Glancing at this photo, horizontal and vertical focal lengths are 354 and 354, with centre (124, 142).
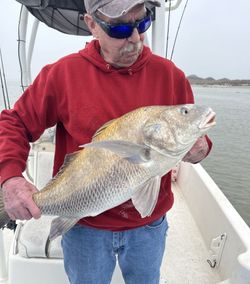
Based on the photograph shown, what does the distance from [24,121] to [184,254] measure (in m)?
2.29

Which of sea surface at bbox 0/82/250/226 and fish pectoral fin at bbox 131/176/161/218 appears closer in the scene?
fish pectoral fin at bbox 131/176/161/218

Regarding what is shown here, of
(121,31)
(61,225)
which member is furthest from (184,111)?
(61,225)

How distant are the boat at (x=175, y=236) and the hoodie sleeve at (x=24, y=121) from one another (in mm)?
1002

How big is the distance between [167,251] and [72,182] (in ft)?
7.02

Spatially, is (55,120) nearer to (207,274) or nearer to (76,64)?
(76,64)

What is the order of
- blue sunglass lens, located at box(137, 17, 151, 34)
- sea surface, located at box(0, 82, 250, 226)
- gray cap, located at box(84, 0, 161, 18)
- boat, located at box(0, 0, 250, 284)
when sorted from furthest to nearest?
sea surface, located at box(0, 82, 250, 226) < boat, located at box(0, 0, 250, 284) < blue sunglass lens, located at box(137, 17, 151, 34) < gray cap, located at box(84, 0, 161, 18)

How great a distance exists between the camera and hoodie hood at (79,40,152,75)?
5.67ft

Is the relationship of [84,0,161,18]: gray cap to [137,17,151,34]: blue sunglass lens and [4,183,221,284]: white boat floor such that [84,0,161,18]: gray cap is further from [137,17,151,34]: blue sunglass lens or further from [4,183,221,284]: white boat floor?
[4,183,221,284]: white boat floor

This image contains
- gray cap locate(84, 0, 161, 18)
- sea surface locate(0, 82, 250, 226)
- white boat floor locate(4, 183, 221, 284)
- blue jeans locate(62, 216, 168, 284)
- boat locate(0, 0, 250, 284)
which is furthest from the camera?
sea surface locate(0, 82, 250, 226)

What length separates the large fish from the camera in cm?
145

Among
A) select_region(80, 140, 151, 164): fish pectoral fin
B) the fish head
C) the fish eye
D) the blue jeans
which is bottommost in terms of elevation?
the blue jeans

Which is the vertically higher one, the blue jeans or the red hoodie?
the red hoodie

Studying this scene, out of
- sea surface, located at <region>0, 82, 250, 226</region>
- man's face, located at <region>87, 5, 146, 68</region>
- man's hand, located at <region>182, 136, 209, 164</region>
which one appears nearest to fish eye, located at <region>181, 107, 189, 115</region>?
man's hand, located at <region>182, 136, 209, 164</region>

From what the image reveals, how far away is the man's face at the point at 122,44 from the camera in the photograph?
1.61 meters
